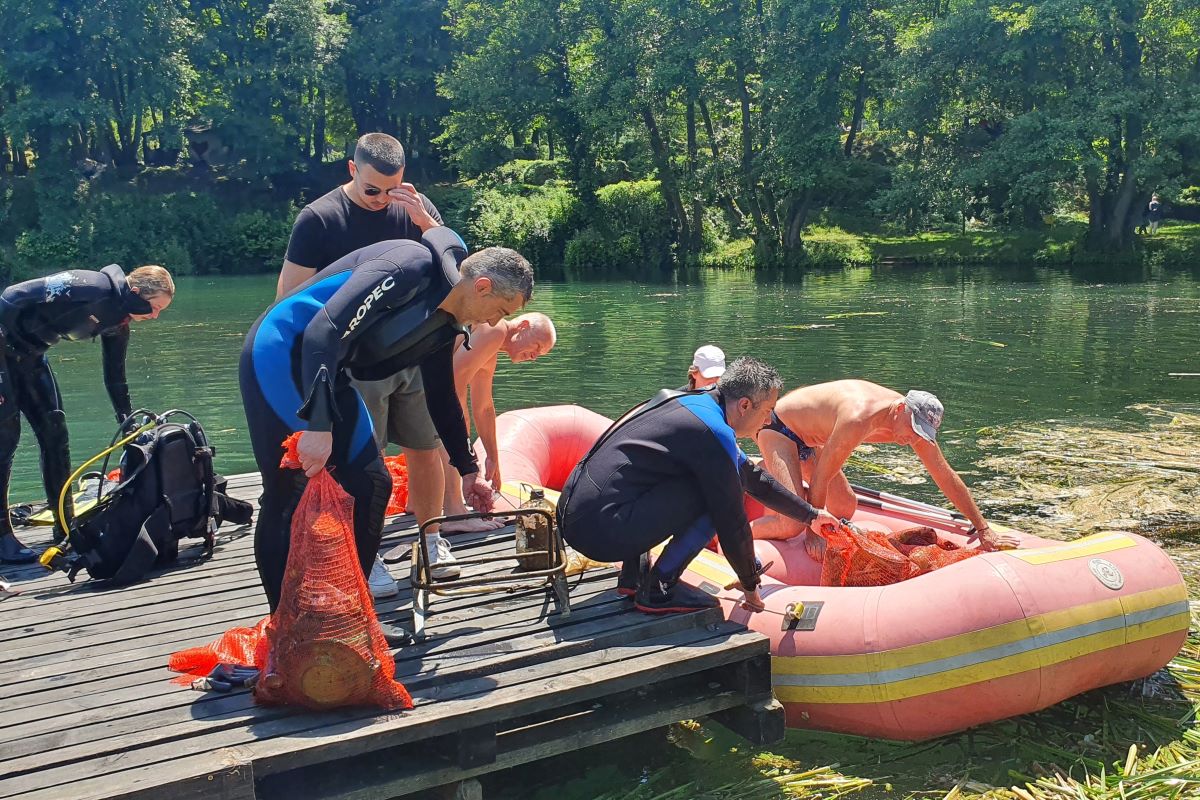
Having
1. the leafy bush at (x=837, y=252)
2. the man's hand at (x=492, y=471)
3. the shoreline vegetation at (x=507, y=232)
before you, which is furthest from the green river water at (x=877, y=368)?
the shoreline vegetation at (x=507, y=232)

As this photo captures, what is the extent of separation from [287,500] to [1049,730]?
3412 mm

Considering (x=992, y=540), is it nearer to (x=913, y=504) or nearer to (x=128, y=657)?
(x=913, y=504)

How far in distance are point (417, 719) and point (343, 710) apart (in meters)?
0.28

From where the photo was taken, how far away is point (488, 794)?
14.5 ft

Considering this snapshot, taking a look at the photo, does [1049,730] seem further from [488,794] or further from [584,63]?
[584,63]

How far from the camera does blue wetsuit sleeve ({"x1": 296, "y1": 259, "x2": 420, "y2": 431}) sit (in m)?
3.68

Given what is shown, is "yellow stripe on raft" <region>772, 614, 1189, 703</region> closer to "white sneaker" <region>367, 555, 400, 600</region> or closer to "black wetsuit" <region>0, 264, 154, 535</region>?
"white sneaker" <region>367, 555, 400, 600</region>

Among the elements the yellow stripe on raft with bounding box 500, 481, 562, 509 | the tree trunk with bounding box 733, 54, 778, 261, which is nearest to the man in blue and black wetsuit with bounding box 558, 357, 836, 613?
the yellow stripe on raft with bounding box 500, 481, 562, 509

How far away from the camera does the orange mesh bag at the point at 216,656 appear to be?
4.08 m

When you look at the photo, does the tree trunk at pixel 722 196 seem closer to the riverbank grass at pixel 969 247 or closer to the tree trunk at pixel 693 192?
the tree trunk at pixel 693 192

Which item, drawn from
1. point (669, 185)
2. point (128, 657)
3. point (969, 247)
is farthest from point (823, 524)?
point (669, 185)

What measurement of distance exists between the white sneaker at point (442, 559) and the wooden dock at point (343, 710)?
0.19m

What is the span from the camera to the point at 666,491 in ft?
15.0

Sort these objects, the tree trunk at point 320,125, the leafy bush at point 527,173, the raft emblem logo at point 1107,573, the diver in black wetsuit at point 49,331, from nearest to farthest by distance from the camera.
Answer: the raft emblem logo at point 1107,573
the diver in black wetsuit at point 49,331
the leafy bush at point 527,173
the tree trunk at point 320,125
